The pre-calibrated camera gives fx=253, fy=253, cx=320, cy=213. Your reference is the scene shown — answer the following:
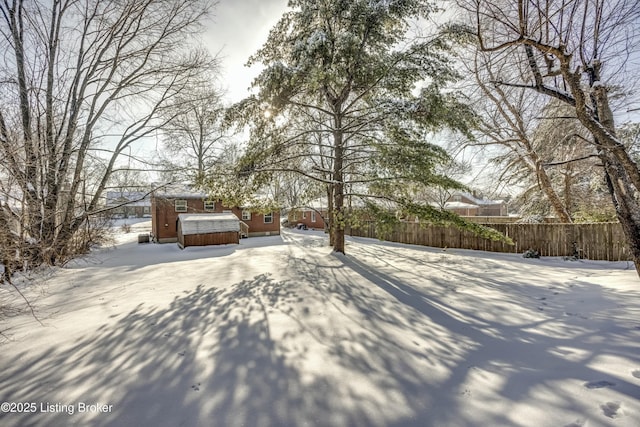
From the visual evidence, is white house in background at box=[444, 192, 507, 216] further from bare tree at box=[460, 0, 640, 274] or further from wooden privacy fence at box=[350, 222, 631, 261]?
bare tree at box=[460, 0, 640, 274]

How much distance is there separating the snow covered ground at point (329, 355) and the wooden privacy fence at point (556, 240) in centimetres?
376

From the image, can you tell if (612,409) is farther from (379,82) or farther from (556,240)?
(556,240)

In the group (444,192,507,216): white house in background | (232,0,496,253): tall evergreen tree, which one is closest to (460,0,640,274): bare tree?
(232,0,496,253): tall evergreen tree

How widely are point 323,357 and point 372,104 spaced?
24.8ft

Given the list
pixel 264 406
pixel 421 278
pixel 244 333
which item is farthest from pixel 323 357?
pixel 421 278

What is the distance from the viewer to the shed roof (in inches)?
593

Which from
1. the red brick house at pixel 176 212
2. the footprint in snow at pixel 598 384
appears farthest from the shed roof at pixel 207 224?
the footprint in snow at pixel 598 384

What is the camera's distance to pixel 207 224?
15.6 m

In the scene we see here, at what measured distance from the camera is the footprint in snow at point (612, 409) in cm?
208

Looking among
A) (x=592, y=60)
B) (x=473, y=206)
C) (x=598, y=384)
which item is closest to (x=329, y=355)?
(x=598, y=384)

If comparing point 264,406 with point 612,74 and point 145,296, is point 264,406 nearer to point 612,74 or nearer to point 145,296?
point 145,296

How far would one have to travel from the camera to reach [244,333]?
154 inches

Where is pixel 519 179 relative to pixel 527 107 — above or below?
below

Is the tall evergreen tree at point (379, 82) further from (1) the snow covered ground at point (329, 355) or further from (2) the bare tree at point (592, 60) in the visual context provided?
(1) the snow covered ground at point (329, 355)
